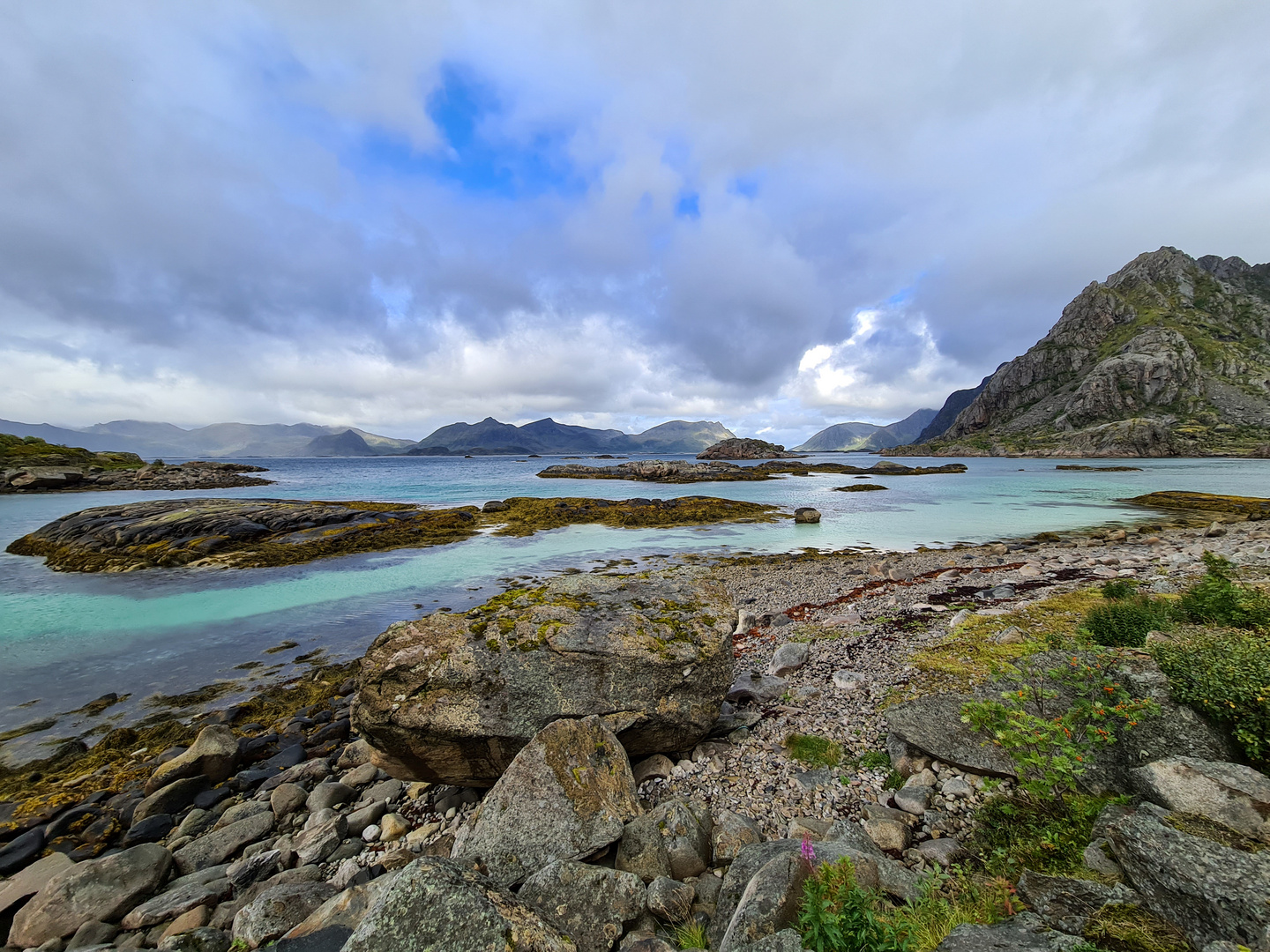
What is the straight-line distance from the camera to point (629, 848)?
5.22m

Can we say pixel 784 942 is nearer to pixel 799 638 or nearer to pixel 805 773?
pixel 805 773

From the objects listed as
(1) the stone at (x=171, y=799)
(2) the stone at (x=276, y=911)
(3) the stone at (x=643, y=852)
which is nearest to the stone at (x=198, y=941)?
(2) the stone at (x=276, y=911)

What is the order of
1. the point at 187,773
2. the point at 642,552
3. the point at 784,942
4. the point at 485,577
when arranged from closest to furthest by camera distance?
the point at 784,942 < the point at 187,773 < the point at 485,577 < the point at 642,552

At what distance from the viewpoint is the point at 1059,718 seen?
4840mm

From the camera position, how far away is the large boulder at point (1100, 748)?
15.7ft

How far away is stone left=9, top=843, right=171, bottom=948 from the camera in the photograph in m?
5.21

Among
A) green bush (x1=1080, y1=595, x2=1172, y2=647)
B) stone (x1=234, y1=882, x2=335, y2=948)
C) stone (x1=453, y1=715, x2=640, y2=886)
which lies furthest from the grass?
stone (x1=234, y1=882, x2=335, y2=948)

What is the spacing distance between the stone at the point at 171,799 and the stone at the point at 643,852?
7961 millimetres

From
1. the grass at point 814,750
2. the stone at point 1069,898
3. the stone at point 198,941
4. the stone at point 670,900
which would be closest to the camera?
the stone at point 1069,898

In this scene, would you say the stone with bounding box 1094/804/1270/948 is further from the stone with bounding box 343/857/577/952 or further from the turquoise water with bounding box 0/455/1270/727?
the turquoise water with bounding box 0/455/1270/727

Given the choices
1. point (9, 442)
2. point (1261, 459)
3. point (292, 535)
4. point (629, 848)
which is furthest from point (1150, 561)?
point (9, 442)

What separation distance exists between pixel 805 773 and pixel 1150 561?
23.0 m

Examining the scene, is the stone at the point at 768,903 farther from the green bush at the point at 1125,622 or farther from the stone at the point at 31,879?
the stone at the point at 31,879

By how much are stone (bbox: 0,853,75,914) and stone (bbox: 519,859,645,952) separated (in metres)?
6.60
